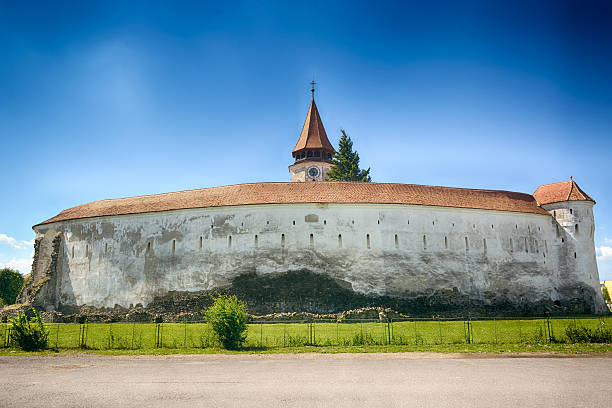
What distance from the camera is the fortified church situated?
98.4 feet

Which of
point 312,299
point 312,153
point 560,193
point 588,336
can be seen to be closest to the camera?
point 588,336

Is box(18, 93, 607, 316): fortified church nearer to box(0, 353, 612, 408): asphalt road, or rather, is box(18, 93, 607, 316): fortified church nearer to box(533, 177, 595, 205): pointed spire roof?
box(533, 177, 595, 205): pointed spire roof

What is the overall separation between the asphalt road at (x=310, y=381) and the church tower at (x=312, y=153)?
40.2 meters

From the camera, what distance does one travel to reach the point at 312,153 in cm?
5497

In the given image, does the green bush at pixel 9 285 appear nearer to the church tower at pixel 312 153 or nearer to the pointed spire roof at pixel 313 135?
the church tower at pixel 312 153

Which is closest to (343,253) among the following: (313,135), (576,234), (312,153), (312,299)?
(312,299)

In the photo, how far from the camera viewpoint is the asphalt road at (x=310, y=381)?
9148 mm

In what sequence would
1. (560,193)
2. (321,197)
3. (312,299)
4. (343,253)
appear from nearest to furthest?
1. (312,299)
2. (343,253)
3. (321,197)
4. (560,193)

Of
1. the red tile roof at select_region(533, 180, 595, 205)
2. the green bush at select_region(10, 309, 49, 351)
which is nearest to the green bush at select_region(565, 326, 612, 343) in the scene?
the green bush at select_region(10, 309, 49, 351)

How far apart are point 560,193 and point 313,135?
2842cm

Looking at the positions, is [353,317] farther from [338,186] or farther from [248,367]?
[248,367]

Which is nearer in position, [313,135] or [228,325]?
[228,325]

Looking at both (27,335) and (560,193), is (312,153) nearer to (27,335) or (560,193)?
(560,193)

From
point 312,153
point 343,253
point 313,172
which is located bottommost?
point 343,253
